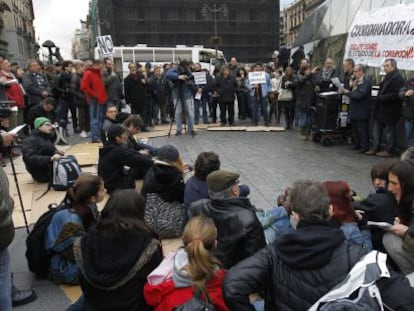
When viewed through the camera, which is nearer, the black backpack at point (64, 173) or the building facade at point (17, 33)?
the black backpack at point (64, 173)

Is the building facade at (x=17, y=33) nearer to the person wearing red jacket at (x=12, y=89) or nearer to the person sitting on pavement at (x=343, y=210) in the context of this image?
the person wearing red jacket at (x=12, y=89)

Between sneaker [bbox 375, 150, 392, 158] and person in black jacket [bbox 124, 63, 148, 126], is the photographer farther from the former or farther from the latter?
sneaker [bbox 375, 150, 392, 158]

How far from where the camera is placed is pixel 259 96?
43.5ft

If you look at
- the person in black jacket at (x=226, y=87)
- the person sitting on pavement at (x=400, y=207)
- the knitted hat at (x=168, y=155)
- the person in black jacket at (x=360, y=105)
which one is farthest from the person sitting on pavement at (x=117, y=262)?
the person in black jacket at (x=226, y=87)

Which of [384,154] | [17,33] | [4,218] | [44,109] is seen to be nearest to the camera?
[4,218]

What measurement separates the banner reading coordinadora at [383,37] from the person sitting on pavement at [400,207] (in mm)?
6098

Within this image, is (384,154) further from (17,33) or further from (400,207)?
(17,33)

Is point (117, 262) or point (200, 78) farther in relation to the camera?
point (200, 78)

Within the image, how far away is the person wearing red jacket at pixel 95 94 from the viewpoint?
1095 cm

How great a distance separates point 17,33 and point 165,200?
72.9m

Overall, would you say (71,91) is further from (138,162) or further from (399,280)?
(399,280)

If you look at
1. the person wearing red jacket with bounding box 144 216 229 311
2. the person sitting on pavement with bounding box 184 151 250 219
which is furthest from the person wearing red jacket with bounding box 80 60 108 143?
the person wearing red jacket with bounding box 144 216 229 311

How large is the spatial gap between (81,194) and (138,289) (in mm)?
1330

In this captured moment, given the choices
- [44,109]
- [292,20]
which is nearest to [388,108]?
[44,109]
